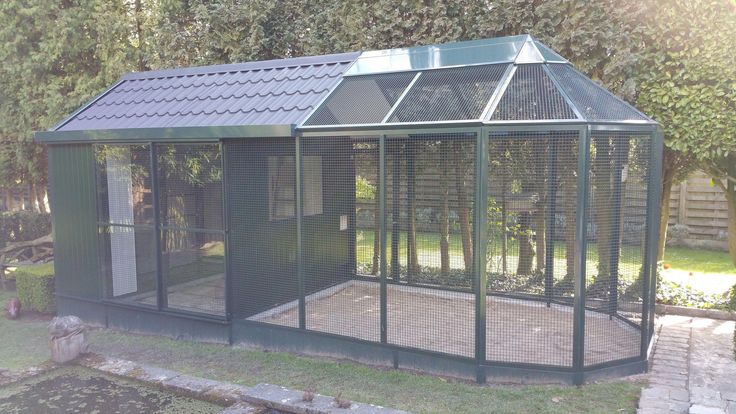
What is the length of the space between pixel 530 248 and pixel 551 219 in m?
1.62

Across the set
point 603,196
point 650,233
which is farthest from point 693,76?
point 603,196

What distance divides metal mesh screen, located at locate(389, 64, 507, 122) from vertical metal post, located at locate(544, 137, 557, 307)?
2.72ft

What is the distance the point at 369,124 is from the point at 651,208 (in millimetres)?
2662

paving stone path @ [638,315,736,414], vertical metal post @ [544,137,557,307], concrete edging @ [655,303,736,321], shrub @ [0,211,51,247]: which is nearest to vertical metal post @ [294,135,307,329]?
vertical metal post @ [544,137,557,307]

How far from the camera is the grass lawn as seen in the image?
13.7 ft

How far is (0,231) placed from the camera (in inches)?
446

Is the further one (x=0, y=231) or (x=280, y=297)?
(x=0, y=231)

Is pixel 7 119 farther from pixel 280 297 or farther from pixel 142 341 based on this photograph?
pixel 280 297

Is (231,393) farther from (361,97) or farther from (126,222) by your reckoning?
(361,97)

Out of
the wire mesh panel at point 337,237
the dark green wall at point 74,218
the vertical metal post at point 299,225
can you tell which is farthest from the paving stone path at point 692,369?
the dark green wall at point 74,218

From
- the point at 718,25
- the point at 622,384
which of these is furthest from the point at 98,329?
the point at 718,25

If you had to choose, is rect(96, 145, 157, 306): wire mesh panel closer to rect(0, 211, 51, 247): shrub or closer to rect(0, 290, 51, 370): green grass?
rect(0, 290, 51, 370): green grass

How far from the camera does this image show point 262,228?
5.76m

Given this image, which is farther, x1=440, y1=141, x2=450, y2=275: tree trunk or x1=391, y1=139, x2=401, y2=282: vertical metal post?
x1=391, y1=139, x2=401, y2=282: vertical metal post
